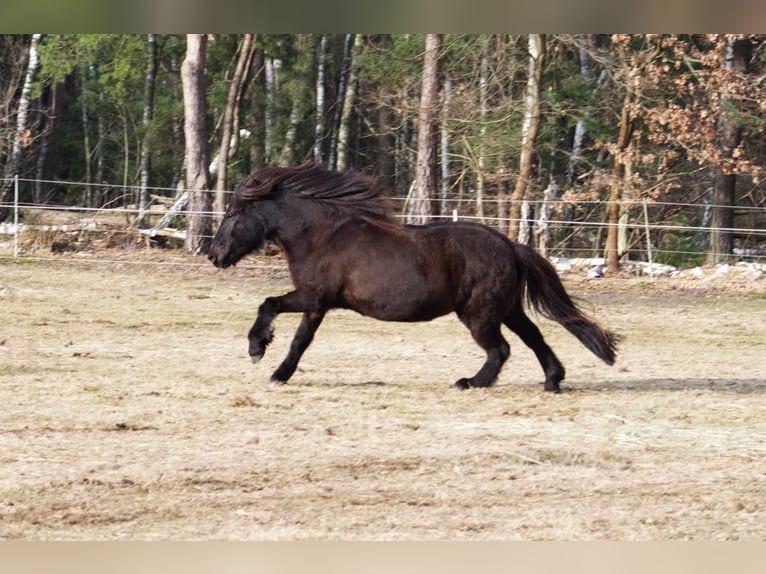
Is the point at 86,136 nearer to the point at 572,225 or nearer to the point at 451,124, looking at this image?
the point at 451,124

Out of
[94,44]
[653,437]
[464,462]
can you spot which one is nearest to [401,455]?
[464,462]

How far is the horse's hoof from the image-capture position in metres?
8.80

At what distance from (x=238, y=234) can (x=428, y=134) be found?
11985 mm

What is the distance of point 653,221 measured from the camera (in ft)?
73.3

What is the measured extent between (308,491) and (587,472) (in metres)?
1.57

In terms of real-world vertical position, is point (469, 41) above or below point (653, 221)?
above

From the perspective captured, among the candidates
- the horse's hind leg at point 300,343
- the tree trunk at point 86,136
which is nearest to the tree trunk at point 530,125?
the horse's hind leg at point 300,343

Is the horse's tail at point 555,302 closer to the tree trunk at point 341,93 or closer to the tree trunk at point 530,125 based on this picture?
the tree trunk at point 530,125

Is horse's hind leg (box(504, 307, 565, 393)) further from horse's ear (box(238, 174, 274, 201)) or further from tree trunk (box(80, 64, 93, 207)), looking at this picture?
tree trunk (box(80, 64, 93, 207))

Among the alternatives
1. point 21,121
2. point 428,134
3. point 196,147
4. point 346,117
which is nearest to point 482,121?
point 428,134

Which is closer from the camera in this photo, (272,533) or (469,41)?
(272,533)

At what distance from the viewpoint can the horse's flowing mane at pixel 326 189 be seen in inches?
349

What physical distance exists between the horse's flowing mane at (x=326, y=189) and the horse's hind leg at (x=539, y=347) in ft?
3.98
